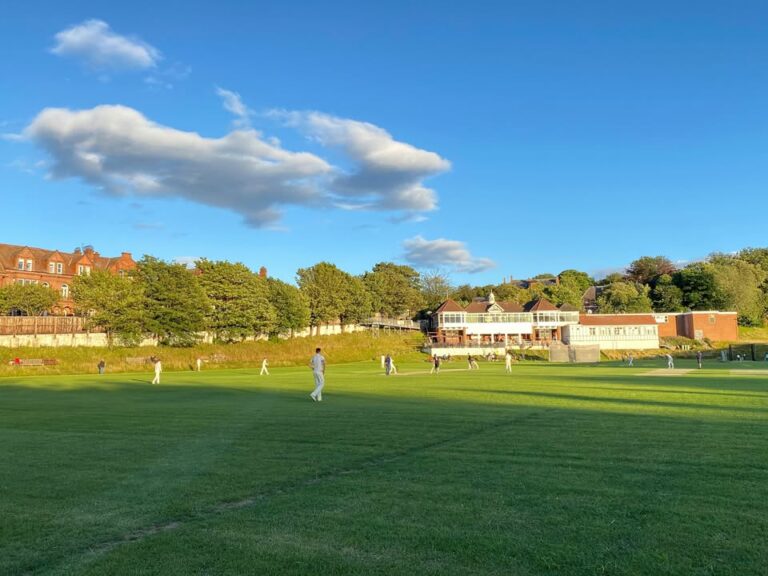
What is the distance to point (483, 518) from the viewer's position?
6.53 m

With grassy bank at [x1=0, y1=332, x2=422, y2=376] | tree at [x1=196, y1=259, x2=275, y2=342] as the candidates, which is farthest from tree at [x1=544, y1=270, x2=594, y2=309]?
tree at [x1=196, y1=259, x2=275, y2=342]


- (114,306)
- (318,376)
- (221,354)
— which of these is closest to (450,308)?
(221,354)

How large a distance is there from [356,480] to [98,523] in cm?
355

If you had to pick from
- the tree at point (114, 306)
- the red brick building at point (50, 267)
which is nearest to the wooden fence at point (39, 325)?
the tree at point (114, 306)

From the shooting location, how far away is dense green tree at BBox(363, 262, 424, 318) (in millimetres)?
109250

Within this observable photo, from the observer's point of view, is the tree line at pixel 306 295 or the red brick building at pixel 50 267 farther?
the red brick building at pixel 50 267

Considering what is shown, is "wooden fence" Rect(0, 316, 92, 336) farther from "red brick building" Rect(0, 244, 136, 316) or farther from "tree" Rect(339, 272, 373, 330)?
"tree" Rect(339, 272, 373, 330)

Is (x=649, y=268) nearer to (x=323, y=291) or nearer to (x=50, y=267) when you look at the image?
(x=323, y=291)

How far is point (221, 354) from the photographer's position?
64812mm

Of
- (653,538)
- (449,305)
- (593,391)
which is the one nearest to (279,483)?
(653,538)

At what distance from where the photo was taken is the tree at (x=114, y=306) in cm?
6078

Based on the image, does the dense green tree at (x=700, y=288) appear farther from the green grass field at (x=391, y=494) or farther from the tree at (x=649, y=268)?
the green grass field at (x=391, y=494)

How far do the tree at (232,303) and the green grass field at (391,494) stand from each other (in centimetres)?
5376

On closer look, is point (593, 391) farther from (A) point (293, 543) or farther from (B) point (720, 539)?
(A) point (293, 543)
